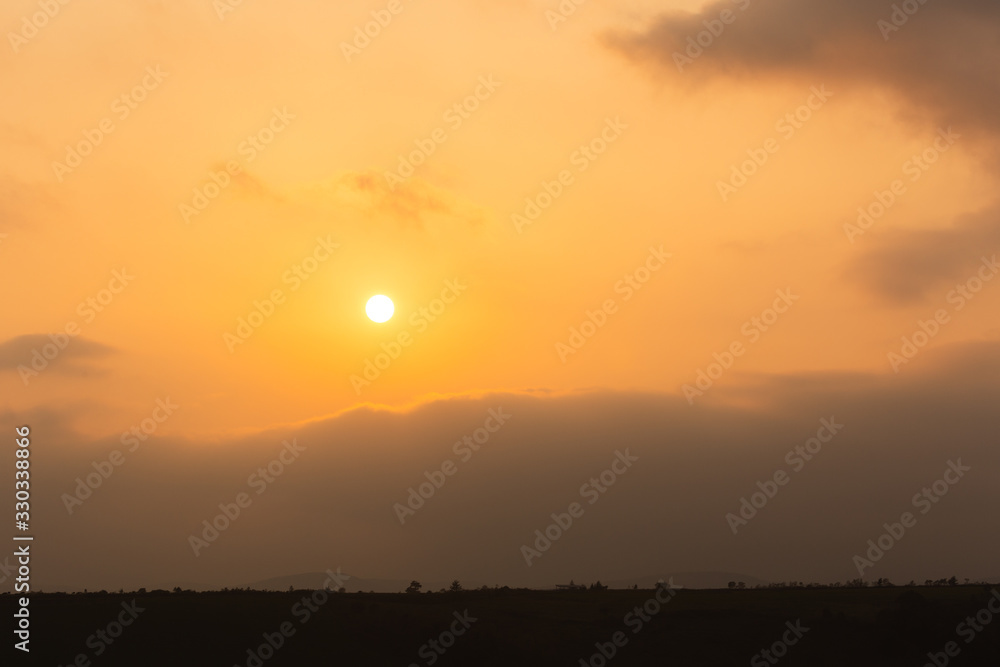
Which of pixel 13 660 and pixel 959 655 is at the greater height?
pixel 13 660

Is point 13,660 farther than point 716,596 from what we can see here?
No

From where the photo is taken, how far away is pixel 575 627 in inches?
2051

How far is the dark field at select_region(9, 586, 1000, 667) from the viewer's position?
48531mm

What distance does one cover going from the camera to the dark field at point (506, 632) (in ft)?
159

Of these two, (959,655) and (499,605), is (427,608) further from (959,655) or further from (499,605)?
(959,655)

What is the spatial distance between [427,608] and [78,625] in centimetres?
1766

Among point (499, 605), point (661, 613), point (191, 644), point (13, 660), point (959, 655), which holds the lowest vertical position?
point (959, 655)

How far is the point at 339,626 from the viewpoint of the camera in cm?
5197

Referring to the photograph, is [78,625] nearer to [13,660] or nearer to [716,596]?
[13,660]

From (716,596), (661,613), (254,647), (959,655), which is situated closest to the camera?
(959,655)

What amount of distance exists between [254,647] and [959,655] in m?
32.5

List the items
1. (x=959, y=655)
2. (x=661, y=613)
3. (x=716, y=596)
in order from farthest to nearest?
(x=716, y=596) < (x=661, y=613) < (x=959, y=655)

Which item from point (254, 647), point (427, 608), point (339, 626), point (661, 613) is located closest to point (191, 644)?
point (254, 647)

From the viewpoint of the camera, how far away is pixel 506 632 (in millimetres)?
51500
